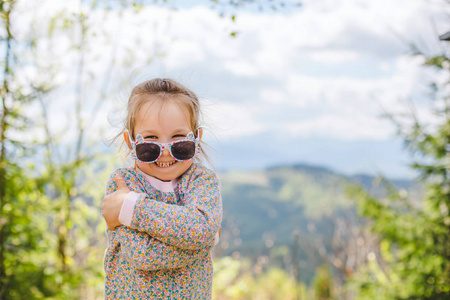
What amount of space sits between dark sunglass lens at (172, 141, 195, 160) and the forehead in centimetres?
7

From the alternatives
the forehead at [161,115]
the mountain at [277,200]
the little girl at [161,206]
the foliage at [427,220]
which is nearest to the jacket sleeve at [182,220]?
the little girl at [161,206]

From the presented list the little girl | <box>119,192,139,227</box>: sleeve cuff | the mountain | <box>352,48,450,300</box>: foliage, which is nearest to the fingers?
the little girl

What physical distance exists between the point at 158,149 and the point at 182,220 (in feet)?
0.89

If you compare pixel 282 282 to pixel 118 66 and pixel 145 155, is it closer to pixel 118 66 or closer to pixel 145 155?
pixel 118 66

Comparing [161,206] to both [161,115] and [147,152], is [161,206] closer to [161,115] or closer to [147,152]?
[147,152]

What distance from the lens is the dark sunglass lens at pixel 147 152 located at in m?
1.49

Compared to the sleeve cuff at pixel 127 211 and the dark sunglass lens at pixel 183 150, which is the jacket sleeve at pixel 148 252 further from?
the dark sunglass lens at pixel 183 150

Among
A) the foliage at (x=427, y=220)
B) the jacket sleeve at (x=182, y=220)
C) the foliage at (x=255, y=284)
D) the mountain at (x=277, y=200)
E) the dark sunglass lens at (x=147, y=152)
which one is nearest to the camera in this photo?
the jacket sleeve at (x=182, y=220)

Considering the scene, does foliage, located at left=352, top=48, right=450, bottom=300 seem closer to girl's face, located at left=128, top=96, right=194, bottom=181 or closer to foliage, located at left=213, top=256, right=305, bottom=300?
foliage, located at left=213, top=256, right=305, bottom=300

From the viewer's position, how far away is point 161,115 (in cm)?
151

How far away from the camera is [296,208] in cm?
6650

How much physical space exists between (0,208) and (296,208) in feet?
213

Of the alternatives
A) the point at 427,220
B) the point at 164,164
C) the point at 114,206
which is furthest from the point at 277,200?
the point at 114,206

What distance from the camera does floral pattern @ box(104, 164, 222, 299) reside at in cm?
136
